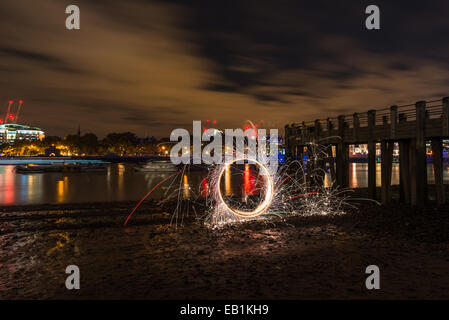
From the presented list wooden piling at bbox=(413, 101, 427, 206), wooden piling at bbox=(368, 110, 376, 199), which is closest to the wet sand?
wooden piling at bbox=(413, 101, 427, 206)

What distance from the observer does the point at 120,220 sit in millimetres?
15867

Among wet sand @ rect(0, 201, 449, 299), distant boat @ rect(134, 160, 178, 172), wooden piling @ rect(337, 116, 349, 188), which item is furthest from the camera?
distant boat @ rect(134, 160, 178, 172)

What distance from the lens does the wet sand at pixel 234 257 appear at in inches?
295

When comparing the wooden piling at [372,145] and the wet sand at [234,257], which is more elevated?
the wooden piling at [372,145]

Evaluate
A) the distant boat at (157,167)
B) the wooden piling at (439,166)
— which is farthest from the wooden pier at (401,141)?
the distant boat at (157,167)

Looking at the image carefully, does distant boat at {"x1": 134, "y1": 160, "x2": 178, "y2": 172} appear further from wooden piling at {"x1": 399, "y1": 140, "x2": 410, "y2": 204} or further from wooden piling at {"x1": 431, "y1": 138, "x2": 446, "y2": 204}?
wooden piling at {"x1": 431, "y1": 138, "x2": 446, "y2": 204}

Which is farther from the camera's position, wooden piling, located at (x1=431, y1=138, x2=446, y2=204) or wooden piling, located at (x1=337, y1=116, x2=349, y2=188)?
wooden piling, located at (x1=337, y1=116, x2=349, y2=188)

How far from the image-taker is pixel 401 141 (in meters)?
17.3

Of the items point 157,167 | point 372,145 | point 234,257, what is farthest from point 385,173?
point 157,167

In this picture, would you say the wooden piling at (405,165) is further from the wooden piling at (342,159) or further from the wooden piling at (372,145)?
the wooden piling at (342,159)

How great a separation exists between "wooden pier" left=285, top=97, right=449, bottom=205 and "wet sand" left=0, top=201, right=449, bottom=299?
67.7 inches

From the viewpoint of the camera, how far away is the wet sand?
749 centimetres

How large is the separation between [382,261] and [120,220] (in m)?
11.1

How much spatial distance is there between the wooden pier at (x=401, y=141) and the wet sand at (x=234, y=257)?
1720 millimetres
